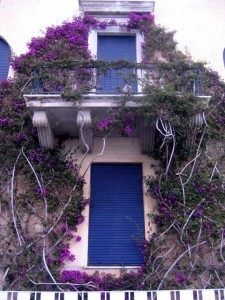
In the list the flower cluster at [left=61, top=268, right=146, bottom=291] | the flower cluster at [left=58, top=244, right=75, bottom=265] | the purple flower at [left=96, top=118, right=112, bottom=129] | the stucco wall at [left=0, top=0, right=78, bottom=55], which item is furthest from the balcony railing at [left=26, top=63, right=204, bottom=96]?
the flower cluster at [left=61, top=268, right=146, bottom=291]

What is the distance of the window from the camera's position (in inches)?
475

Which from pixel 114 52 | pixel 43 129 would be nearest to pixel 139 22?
pixel 114 52

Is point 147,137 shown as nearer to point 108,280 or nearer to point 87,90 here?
point 87,90

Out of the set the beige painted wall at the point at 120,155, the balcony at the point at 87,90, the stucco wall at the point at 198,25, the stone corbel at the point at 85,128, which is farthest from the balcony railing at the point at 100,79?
the stucco wall at the point at 198,25

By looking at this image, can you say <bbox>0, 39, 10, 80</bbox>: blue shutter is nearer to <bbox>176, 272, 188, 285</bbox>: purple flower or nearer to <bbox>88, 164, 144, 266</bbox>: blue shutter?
<bbox>88, 164, 144, 266</bbox>: blue shutter

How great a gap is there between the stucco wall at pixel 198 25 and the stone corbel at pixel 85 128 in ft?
13.8

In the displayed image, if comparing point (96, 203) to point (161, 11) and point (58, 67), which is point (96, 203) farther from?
point (161, 11)

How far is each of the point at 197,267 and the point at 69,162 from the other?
3660 millimetres

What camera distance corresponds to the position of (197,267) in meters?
9.02

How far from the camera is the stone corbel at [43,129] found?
9562mm

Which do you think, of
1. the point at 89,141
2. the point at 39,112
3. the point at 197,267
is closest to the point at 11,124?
the point at 39,112

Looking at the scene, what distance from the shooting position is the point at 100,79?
34.2 ft

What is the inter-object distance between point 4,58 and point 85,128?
4.18 m

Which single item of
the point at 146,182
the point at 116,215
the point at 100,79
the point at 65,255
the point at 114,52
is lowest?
the point at 65,255
